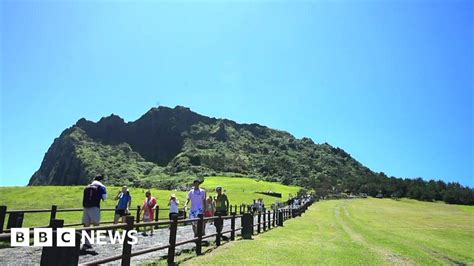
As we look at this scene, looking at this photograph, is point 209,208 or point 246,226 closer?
point 209,208

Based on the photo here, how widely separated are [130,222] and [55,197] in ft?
128

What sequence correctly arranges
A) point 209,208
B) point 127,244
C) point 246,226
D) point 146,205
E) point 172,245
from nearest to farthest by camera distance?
point 127,244
point 172,245
point 209,208
point 246,226
point 146,205

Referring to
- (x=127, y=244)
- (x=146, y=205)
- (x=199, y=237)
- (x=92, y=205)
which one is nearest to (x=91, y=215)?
(x=92, y=205)

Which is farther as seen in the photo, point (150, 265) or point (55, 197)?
point (55, 197)

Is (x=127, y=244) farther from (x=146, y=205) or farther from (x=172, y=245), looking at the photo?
(x=146, y=205)

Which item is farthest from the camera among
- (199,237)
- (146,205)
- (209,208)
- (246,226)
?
(146,205)

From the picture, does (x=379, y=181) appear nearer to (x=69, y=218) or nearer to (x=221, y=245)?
(x=69, y=218)

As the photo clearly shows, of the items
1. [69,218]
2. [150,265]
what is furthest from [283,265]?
[69,218]

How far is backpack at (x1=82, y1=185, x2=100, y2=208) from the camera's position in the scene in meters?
12.9

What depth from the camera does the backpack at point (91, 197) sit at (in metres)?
12.9

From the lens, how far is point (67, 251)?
19.2 feet

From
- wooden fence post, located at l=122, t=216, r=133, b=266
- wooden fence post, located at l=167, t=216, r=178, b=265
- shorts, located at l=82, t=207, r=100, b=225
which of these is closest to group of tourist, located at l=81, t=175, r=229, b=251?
shorts, located at l=82, t=207, r=100, b=225

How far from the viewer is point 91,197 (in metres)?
13.0

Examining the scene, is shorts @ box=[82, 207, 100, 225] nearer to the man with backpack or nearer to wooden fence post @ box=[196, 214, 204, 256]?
the man with backpack
